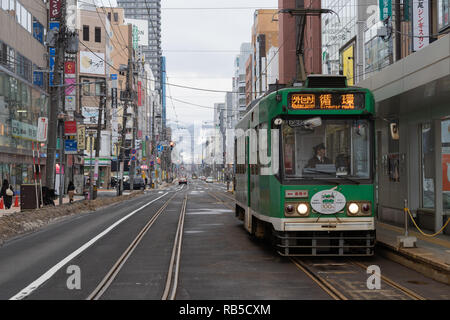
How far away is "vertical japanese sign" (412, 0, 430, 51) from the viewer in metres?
21.5

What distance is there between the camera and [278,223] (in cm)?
1094

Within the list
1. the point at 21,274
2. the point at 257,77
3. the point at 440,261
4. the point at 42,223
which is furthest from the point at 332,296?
the point at 257,77

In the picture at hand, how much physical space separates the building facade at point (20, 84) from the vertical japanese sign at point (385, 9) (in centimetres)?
2020

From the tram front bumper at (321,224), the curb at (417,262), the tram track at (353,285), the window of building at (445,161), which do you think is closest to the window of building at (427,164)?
the window of building at (445,161)

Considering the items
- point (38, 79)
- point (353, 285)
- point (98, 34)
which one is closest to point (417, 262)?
point (353, 285)

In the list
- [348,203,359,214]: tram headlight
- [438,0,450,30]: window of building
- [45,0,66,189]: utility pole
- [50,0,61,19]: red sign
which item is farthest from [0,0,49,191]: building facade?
[348,203,359,214]: tram headlight

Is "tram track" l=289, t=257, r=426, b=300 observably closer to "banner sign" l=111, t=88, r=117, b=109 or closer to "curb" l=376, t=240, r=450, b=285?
"curb" l=376, t=240, r=450, b=285

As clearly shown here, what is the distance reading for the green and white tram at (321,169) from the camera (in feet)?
35.6

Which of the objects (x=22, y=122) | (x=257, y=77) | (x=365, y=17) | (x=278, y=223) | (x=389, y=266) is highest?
(x=257, y=77)

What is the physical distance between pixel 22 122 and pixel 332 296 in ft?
126

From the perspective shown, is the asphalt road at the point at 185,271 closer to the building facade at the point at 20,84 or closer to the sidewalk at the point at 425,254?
the sidewalk at the point at 425,254

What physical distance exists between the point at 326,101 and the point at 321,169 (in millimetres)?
1414
